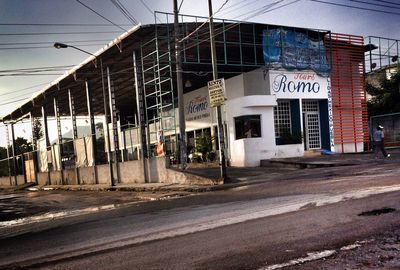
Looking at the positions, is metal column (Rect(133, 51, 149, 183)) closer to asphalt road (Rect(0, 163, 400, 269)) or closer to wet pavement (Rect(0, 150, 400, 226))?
wet pavement (Rect(0, 150, 400, 226))

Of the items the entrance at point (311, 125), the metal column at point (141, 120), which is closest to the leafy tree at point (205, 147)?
the metal column at point (141, 120)

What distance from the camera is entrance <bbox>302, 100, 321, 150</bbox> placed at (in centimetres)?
2955

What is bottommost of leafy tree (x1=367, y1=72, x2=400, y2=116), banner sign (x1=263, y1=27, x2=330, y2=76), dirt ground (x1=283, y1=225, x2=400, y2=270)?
dirt ground (x1=283, y1=225, x2=400, y2=270)

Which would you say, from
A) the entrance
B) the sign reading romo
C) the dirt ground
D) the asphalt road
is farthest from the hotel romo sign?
the dirt ground

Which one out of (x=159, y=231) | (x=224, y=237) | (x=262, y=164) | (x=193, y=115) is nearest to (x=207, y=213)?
(x=159, y=231)

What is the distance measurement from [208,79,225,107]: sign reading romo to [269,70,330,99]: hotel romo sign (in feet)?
28.3

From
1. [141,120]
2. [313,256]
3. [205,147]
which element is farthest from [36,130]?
[313,256]

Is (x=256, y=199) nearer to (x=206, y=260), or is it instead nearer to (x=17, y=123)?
(x=206, y=260)

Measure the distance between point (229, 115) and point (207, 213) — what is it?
17464 millimetres

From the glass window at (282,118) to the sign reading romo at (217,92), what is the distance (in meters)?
9.50

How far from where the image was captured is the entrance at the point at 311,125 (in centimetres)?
2955

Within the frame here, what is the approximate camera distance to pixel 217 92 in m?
19.3

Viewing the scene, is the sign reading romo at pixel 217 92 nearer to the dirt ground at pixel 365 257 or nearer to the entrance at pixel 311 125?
the entrance at pixel 311 125

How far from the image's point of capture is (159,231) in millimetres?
8883
